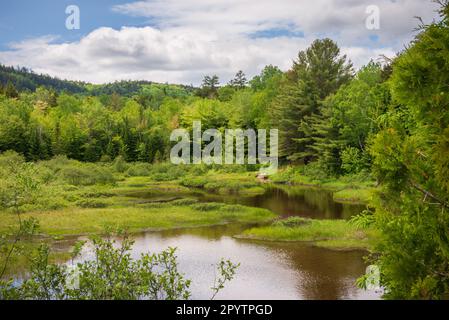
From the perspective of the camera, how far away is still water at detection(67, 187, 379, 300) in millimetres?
20047

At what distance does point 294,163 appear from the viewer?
2630 inches

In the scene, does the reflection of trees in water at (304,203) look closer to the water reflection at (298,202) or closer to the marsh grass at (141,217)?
the water reflection at (298,202)

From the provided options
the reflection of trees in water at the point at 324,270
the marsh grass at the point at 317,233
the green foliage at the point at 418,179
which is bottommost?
the reflection of trees in water at the point at 324,270

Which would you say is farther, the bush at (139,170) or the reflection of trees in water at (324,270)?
the bush at (139,170)

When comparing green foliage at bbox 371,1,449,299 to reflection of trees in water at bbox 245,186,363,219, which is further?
reflection of trees in water at bbox 245,186,363,219

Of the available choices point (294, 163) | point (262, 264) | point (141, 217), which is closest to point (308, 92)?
point (294, 163)

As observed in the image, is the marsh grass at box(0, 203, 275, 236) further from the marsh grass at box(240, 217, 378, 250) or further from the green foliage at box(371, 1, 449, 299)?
the green foliage at box(371, 1, 449, 299)

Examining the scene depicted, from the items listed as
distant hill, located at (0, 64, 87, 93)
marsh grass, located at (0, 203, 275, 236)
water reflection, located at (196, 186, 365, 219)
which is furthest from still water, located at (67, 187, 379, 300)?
distant hill, located at (0, 64, 87, 93)

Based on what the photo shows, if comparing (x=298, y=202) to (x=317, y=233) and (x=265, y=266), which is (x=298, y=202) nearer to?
(x=317, y=233)

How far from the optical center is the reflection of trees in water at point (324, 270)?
20.1 metres

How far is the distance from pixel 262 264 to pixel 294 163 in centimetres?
4366

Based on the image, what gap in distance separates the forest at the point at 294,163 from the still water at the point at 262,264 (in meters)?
1.19

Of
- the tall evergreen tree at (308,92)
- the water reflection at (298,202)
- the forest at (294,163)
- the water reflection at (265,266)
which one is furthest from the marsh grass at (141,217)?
the tall evergreen tree at (308,92)

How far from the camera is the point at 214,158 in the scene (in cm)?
7038
